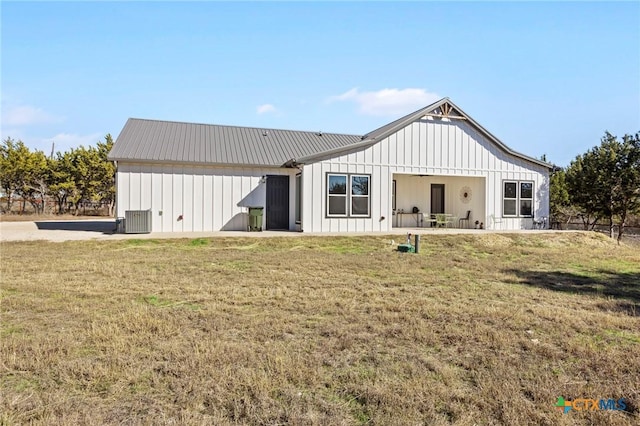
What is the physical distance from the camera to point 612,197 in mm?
19031

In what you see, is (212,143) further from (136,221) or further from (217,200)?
(136,221)

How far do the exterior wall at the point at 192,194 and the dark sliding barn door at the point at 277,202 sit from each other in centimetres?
23

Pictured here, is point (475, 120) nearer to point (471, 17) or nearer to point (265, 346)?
point (471, 17)

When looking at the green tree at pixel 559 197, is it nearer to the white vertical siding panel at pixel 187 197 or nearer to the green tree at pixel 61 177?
the white vertical siding panel at pixel 187 197

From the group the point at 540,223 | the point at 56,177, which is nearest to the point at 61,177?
the point at 56,177

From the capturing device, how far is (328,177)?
14641mm

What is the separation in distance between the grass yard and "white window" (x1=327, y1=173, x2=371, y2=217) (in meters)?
7.18

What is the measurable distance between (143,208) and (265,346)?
12.7 meters

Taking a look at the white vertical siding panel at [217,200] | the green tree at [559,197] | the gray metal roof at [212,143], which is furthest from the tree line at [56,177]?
the green tree at [559,197]

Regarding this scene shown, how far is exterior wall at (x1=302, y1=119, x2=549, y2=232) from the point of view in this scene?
14.6m

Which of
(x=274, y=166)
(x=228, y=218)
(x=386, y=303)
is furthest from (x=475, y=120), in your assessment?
(x=386, y=303)

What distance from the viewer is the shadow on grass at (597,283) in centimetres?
577

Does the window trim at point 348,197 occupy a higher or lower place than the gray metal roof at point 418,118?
lower

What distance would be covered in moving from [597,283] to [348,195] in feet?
29.8
